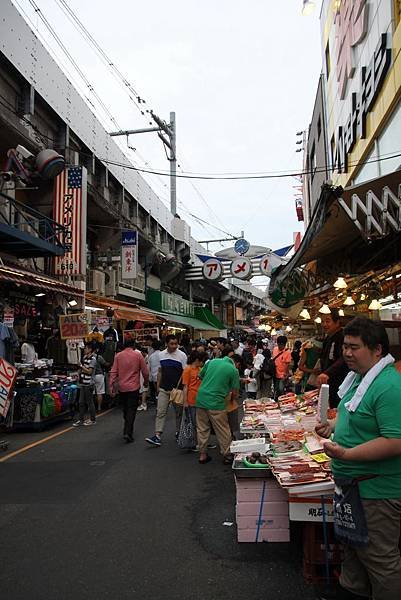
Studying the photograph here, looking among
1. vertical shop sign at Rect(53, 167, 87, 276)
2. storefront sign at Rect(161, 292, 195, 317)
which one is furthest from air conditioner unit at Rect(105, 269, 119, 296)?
storefront sign at Rect(161, 292, 195, 317)

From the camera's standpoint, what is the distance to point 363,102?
11.5 metres

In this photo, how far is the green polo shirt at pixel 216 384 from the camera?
Answer: 24.3 ft

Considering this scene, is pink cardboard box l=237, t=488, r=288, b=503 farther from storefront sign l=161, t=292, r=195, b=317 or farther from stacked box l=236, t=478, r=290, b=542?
storefront sign l=161, t=292, r=195, b=317

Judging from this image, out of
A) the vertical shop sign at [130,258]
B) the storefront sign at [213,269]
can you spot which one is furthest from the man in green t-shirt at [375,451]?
the storefront sign at [213,269]

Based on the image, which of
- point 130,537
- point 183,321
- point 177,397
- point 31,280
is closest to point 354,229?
point 177,397

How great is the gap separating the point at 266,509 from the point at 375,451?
2094 mm

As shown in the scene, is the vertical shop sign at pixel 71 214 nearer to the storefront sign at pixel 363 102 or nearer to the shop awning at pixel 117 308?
the shop awning at pixel 117 308

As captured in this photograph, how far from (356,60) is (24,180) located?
1009 cm

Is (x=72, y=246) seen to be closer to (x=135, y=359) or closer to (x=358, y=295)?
(x=135, y=359)

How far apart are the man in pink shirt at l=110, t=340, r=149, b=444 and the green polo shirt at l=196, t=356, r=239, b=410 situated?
6.50 feet

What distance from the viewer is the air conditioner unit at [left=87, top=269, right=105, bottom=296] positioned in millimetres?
19672

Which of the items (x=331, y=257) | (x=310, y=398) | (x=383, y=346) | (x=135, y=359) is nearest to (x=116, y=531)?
(x=383, y=346)

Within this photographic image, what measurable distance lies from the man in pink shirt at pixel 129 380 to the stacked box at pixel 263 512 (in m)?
4.97

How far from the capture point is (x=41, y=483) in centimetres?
641
